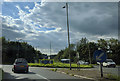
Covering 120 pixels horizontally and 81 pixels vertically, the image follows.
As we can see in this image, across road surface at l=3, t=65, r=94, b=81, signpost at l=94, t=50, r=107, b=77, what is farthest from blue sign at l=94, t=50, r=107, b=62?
road surface at l=3, t=65, r=94, b=81

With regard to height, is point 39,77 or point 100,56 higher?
point 100,56

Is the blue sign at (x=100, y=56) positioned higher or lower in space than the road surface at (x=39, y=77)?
higher

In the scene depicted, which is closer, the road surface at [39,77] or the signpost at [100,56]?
the signpost at [100,56]

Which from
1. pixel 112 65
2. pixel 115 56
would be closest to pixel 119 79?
pixel 112 65

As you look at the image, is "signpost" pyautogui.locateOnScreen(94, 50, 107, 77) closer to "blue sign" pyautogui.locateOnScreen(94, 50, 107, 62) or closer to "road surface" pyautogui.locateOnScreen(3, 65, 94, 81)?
"blue sign" pyautogui.locateOnScreen(94, 50, 107, 62)

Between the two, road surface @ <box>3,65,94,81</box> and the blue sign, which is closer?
the blue sign

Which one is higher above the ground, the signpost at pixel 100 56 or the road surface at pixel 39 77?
the signpost at pixel 100 56

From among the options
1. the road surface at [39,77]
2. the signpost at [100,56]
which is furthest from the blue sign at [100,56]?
the road surface at [39,77]

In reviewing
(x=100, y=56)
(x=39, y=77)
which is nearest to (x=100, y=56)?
(x=100, y=56)

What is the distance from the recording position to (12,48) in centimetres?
7419

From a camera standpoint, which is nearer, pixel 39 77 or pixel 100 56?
pixel 100 56

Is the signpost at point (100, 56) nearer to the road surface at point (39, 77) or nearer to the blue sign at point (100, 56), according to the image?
the blue sign at point (100, 56)

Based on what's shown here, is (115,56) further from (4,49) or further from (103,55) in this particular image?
(103,55)

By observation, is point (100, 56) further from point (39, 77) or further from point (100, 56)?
point (39, 77)
